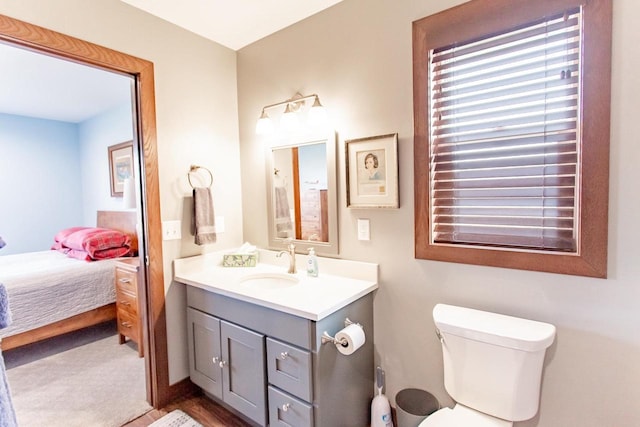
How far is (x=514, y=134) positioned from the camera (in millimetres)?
1359

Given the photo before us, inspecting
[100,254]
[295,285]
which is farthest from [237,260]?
[100,254]

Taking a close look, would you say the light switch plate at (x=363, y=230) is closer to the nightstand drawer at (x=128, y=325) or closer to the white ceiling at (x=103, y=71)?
the white ceiling at (x=103, y=71)

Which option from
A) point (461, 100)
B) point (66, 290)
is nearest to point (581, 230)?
point (461, 100)

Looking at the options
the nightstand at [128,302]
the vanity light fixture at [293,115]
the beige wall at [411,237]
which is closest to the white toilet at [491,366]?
the beige wall at [411,237]

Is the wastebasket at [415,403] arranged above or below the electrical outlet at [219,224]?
below

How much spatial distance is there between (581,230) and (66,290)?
3569 mm

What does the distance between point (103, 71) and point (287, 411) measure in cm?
252

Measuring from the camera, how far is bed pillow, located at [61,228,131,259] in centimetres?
316

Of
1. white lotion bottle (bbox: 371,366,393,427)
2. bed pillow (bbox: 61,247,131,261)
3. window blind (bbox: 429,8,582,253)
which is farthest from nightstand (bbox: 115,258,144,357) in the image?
window blind (bbox: 429,8,582,253)

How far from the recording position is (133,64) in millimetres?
1773

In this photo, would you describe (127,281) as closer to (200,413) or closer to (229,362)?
(200,413)

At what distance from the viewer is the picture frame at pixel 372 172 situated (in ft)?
5.41

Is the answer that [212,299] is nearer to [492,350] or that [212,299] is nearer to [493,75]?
[492,350]

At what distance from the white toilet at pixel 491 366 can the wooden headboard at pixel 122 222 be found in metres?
3.16
